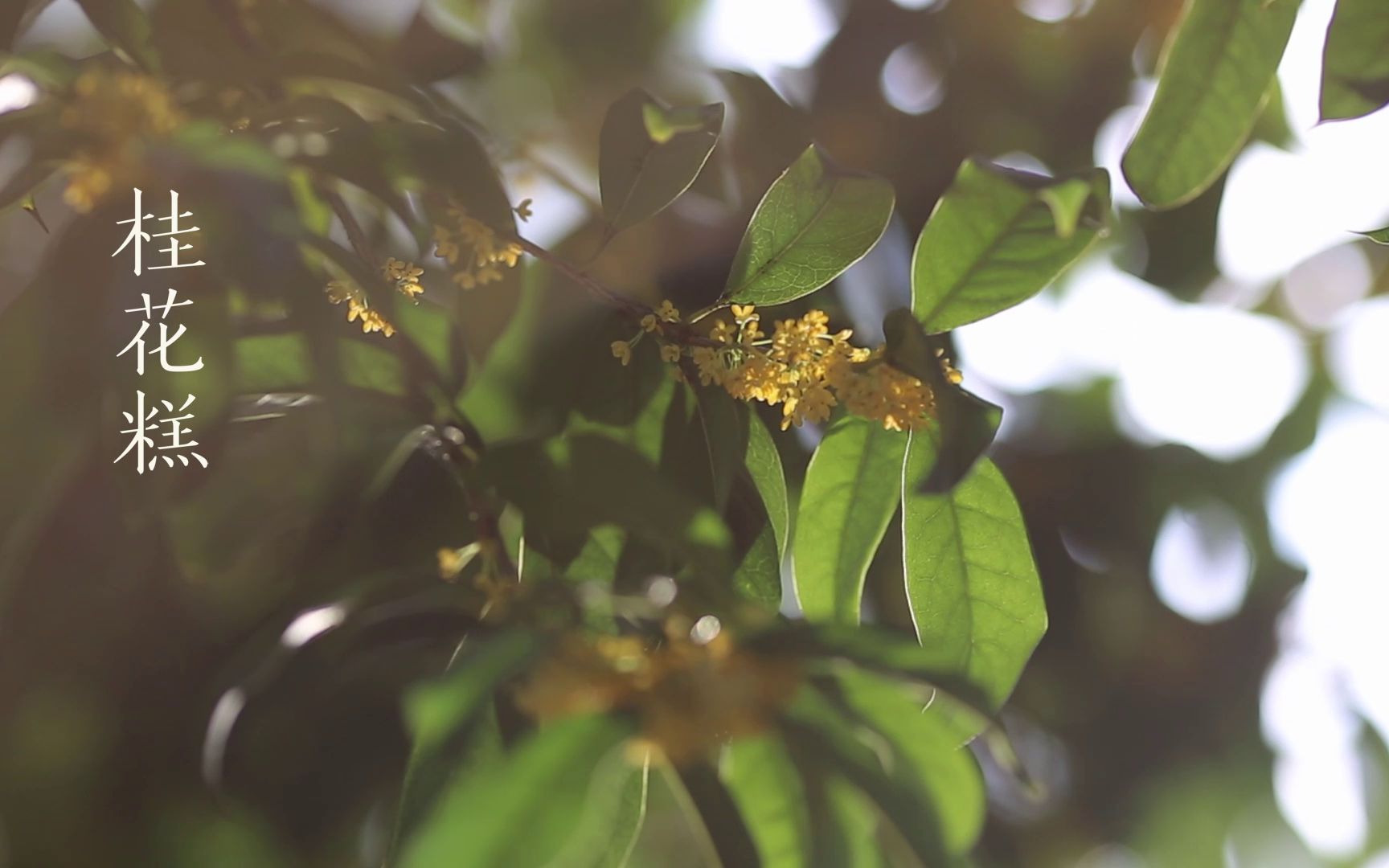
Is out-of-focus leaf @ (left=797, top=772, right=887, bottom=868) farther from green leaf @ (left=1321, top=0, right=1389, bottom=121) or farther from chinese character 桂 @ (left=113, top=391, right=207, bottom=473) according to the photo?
green leaf @ (left=1321, top=0, right=1389, bottom=121)

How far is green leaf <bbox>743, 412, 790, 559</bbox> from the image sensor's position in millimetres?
847

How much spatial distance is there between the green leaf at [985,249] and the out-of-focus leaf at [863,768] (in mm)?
324

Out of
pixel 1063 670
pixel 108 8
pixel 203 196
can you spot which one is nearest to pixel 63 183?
pixel 108 8

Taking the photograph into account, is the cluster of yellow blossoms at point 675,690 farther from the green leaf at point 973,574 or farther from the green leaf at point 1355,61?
the green leaf at point 1355,61

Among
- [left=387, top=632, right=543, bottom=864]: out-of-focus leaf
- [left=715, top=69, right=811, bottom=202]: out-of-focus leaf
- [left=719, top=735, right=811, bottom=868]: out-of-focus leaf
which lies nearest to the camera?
[left=387, top=632, right=543, bottom=864]: out-of-focus leaf

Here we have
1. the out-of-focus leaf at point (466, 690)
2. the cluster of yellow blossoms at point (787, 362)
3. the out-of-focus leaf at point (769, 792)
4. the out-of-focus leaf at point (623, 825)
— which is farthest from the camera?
the cluster of yellow blossoms at point (787, 362)

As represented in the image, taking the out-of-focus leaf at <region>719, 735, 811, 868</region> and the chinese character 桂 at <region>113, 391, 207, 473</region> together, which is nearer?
A: the out-of-focus leaf at <region>719, 735, 811, 868</region>

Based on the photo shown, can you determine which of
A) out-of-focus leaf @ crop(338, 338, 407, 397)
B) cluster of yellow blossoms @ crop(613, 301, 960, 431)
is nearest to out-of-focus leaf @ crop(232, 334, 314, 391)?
out-of-focus leaf @ crop(338, 338, 407, 397)

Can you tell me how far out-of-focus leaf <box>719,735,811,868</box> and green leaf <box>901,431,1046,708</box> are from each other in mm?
244

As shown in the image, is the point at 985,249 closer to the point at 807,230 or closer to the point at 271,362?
the point at 807,230

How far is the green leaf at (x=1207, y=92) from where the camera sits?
33.2 inches

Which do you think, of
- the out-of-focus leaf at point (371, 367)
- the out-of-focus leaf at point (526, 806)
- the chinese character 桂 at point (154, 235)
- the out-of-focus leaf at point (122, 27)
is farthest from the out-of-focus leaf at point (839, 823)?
the out-of-focus leaf at point (122, 27)

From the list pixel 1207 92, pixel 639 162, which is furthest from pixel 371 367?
pixel 1207 92

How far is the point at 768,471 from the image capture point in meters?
0.85
